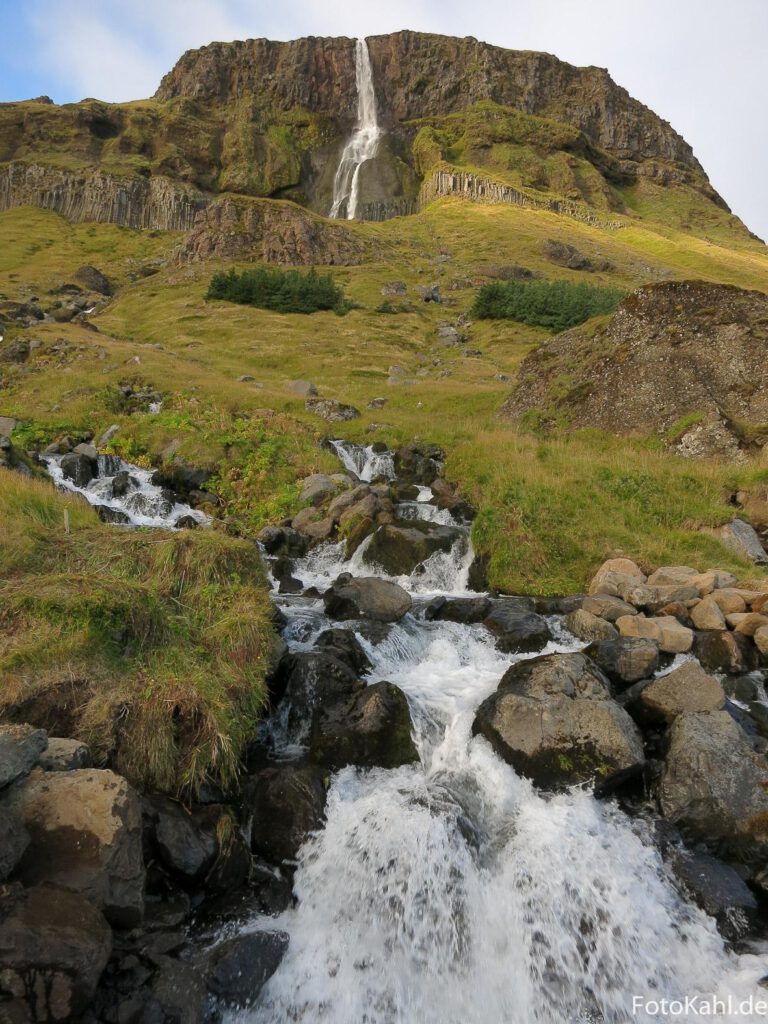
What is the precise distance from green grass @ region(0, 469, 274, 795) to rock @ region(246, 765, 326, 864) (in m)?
0.42

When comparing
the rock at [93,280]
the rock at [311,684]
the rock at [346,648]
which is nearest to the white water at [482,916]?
the rock at [311,684]

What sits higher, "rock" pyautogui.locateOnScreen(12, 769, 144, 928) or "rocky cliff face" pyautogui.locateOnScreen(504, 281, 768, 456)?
"rocky cliff face" pyautogui.locateOnScreen(504, 281, 768, 456)

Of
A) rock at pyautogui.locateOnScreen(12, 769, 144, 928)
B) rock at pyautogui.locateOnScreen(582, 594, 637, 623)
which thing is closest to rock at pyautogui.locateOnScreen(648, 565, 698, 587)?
rock at pyautogui.locateOnScreen(582, 594, 637, 623)

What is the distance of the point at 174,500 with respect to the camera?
1919 cm

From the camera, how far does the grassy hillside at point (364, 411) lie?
15.6 meters

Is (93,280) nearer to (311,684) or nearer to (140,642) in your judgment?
(140,642)

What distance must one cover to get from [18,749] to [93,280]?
84859 mm

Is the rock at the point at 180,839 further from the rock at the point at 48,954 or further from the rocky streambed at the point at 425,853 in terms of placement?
the rock at the point at 48,954

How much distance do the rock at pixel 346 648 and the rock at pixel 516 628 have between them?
284 centimetres

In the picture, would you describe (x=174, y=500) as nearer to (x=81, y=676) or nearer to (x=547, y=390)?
(x=81, y=676)

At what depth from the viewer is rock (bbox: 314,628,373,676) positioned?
10047mm

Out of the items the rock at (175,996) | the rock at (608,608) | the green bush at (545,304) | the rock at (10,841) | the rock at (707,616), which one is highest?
the green bush at (545,304)

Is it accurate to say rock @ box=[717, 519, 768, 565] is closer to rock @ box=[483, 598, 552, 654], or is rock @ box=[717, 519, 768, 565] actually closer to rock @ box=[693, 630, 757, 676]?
rock @ box=[693, 630, 757, 676]

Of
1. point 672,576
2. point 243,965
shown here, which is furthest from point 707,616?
point 243,965
